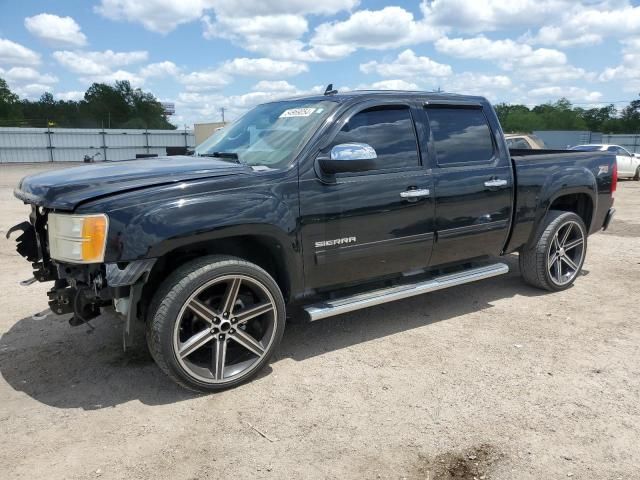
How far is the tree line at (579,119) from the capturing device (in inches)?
2787

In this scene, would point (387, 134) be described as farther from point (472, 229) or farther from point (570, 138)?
point (570, 138)

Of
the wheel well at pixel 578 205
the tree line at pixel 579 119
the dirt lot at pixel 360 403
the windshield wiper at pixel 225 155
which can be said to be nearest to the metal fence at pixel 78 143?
the wheel well at pixel 578 205

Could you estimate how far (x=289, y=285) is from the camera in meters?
3.85

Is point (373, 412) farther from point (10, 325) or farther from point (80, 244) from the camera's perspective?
point (10, 325)

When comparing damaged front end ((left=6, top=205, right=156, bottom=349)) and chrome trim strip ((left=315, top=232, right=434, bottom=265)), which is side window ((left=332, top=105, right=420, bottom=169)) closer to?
chrome trim strip ((left=315, top=232, right=434, bottom=265))

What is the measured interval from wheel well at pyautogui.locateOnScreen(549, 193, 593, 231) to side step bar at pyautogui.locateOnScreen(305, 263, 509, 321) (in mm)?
1322

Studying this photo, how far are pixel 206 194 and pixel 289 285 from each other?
3.06ft

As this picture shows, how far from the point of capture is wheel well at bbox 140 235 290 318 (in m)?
3.56

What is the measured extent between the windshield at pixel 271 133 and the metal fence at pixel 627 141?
4288 centimetres

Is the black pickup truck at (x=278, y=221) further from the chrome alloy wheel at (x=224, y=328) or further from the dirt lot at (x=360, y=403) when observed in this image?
the dirt lot at (x=360, y=403)

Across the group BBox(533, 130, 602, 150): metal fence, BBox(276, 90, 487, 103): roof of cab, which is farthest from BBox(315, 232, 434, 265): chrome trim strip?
BBox(533, 130, 602, 150): metal fence

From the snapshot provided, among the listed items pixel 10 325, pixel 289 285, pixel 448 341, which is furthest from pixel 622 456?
pixel 10 325

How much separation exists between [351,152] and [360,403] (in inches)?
65.9

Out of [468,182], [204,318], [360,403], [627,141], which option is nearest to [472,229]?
[468,182]
